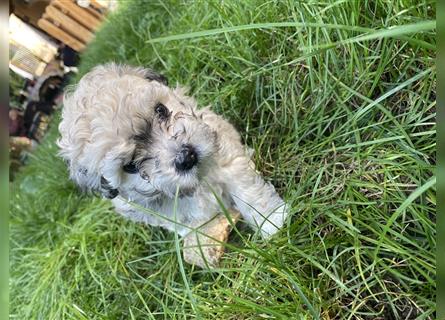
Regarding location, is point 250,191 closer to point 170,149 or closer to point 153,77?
point 170,149

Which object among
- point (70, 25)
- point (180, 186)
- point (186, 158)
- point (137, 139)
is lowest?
point (180, 186)

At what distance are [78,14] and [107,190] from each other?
4562 mm

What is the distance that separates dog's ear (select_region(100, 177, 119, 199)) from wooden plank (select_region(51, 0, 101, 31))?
4265 mm

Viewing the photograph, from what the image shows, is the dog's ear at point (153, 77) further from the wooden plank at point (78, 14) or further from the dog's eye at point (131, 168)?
the wooden plank at point (78, 14)

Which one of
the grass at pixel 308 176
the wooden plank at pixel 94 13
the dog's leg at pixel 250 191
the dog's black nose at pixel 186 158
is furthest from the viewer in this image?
the wooden plank at pixel 94 13

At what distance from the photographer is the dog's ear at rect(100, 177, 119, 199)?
9.23 feet

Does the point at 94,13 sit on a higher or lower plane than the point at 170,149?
higher

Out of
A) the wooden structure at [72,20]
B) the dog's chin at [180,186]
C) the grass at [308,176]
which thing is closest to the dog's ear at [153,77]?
the grass at [308,176]

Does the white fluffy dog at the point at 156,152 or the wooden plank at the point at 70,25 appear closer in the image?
the white fluffy dog at the point at 156,152

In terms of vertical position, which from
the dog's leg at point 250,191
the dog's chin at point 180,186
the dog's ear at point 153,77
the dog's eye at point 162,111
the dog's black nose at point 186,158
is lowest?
the dog's leg at point 250,191

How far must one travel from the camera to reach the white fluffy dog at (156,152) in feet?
8.64

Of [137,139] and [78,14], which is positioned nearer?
[137,139]

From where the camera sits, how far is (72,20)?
22.2 feet

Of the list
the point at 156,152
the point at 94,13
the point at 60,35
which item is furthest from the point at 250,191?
the point at 60,35
